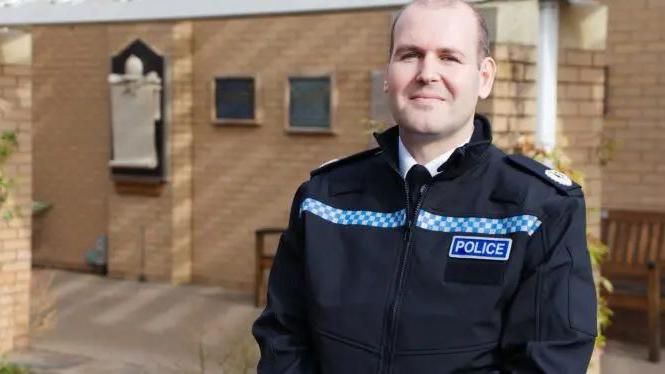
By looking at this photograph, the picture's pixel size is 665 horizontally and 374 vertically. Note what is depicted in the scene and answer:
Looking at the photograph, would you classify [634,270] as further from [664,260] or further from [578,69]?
[578,69]

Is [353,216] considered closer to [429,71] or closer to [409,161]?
[409,161]

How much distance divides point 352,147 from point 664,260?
2723 mm

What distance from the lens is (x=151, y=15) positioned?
18.0 ft

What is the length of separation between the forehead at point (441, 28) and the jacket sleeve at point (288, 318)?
0.41 metres

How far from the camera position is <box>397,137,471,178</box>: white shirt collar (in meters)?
1.98

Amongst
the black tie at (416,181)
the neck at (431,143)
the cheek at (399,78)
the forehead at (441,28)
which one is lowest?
the black tie at (416,181)

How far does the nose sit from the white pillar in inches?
110

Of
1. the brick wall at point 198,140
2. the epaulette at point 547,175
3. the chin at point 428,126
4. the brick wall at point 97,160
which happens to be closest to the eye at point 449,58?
the chin at point 428,126

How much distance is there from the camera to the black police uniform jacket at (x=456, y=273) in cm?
186

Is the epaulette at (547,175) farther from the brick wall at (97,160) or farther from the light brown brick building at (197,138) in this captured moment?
the brick wall at (97,160)

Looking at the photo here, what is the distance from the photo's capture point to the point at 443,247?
1.93 meters

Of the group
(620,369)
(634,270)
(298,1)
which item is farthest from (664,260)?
(298,1)

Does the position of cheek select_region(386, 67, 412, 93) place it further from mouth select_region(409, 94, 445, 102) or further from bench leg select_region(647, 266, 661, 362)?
bench leg select_region(647, 266, 661, 362)

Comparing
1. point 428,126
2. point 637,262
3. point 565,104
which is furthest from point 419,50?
point 637,262
